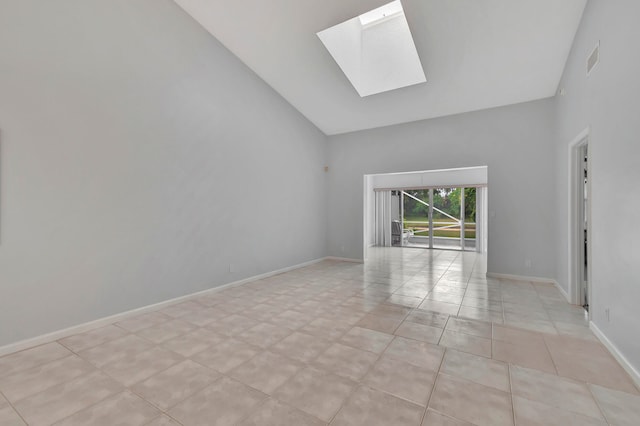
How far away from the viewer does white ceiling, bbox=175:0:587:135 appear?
3.31m

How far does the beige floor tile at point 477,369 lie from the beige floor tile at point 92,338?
10.4ft

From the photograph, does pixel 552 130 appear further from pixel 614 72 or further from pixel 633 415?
pixel 633 415

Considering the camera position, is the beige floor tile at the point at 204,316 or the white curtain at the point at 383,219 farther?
the white curtain at the point at 383,219

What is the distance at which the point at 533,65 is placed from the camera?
4.00 meters

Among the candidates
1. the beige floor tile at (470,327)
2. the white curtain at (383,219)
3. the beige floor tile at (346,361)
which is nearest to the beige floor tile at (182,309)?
the beige floor tile at (346,361)

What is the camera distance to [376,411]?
1696mm

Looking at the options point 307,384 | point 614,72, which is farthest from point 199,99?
point 614,72

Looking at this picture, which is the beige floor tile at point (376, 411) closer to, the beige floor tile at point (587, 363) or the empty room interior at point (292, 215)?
the empty room interior at point (292, 215)

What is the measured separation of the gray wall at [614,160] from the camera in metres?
1.99

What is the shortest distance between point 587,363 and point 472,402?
1283 millimetres

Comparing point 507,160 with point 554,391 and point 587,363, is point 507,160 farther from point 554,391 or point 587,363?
point 554,391

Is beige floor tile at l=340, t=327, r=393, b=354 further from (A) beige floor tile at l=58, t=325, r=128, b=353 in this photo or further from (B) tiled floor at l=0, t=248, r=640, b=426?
(A) beige floor tile at l=58, t=325, r=128, b=353

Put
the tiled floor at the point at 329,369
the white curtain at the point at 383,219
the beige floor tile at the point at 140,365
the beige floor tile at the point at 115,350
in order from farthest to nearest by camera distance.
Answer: the white curtain at the point at 383,219, the beige floor tile at the point at 115,350, the beige floor tile at the point at 140,365, the tiled floor at the point at 329,369

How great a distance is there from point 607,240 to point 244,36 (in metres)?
5.13
